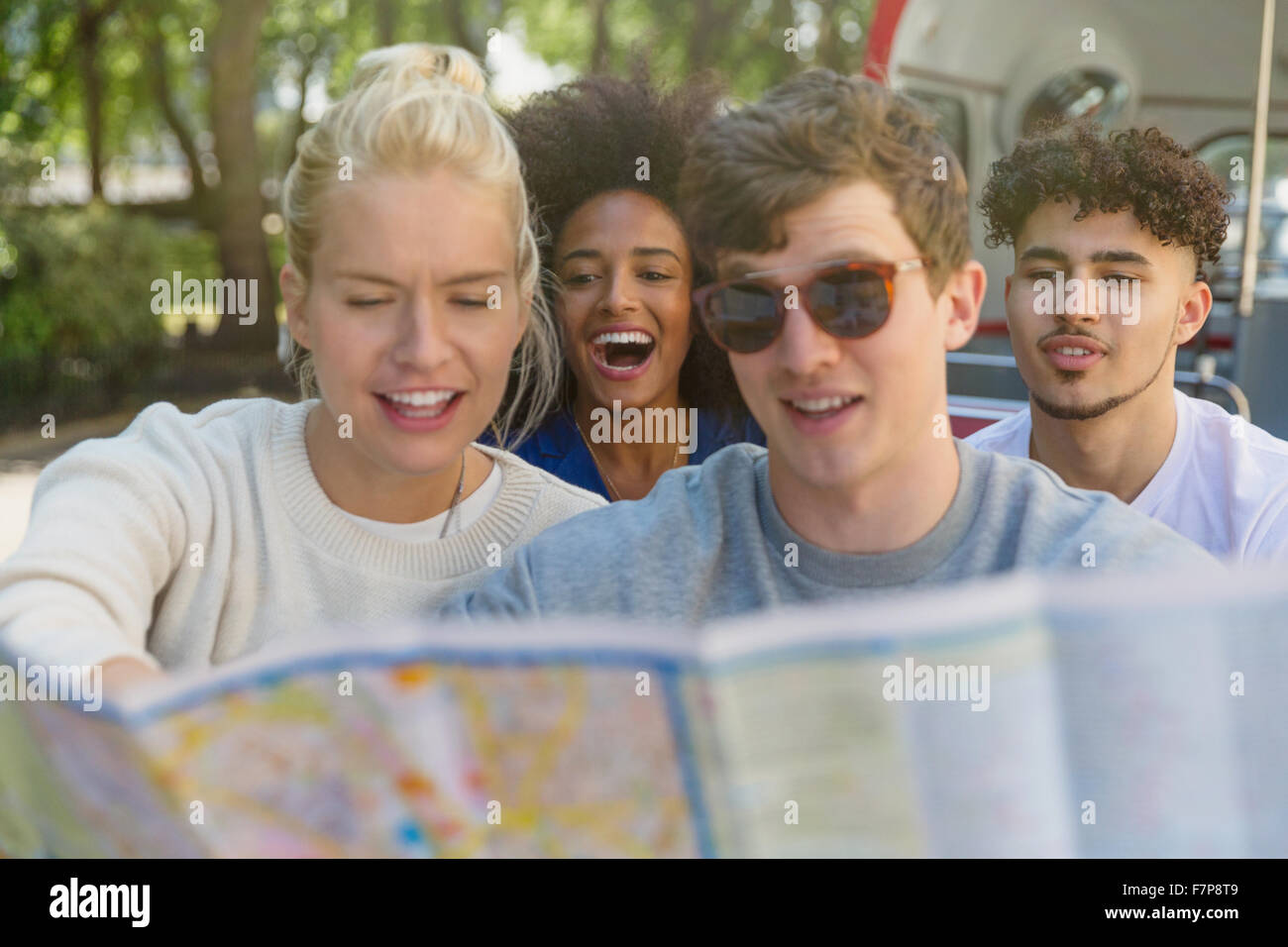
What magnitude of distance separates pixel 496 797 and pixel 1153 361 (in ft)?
4.87

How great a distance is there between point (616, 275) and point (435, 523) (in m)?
0.88

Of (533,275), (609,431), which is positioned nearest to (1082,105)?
(609,431)

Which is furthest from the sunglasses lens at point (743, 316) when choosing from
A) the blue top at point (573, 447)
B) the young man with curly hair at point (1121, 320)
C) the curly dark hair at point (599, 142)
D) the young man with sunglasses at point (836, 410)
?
the blue top at point (573, 447)

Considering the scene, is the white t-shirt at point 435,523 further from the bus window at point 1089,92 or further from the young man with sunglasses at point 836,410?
the bus window at point 1089,92

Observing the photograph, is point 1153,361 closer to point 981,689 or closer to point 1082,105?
point 981,689

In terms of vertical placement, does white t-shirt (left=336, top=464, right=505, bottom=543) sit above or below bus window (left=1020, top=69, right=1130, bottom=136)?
below

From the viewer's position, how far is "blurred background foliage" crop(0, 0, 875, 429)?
10.6 meters

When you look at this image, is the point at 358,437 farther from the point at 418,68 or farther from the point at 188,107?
the point at 188,107

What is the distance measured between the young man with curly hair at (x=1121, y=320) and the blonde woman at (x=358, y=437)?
813mm

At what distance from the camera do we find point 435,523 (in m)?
1.95

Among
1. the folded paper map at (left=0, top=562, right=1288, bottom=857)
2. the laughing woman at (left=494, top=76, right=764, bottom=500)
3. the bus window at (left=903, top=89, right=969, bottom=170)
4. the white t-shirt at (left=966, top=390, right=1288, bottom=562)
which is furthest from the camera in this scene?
the bus window at (left=903, top=89, right=969, bottom=170)

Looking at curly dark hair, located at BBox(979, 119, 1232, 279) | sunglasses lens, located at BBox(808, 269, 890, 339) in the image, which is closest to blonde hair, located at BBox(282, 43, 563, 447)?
sunglasses lens, located at BBox(808, 269, 890, 339)

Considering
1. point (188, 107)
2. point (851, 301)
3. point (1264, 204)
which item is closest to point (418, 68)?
point (851, 301)

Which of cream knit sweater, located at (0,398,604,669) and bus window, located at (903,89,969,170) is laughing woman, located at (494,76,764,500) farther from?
bus window, located at (903,89,969,170)
